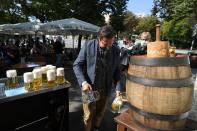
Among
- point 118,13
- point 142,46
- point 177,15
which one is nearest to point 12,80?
point 142,46

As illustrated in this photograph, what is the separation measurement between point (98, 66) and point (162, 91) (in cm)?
123

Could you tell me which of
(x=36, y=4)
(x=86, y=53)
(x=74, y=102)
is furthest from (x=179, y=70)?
(x=36, y=4)

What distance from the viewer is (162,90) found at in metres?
2.39

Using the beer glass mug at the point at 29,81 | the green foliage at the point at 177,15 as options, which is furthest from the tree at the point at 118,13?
the beer glass mug at the point at 29,81

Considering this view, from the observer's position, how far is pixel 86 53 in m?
3.40

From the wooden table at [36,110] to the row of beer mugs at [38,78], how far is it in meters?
0.08

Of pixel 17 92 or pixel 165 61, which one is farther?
pixel 17 92

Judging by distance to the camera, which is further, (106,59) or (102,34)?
(106,59)

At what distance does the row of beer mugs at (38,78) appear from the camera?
3199mm

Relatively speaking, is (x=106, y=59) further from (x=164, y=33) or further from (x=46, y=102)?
(x=164, y=33)

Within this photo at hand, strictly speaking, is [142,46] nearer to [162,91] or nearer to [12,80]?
[12,80]

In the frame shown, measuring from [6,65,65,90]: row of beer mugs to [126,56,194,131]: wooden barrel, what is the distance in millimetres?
1199

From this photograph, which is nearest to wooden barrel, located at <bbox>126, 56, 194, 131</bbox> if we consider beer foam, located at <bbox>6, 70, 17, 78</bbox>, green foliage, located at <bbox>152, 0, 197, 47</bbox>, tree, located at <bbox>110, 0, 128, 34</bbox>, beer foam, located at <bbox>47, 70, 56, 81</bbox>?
beer foam, located at <bbox>47, 70, 56, 81</bbox>

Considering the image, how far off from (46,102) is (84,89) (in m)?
0.80
